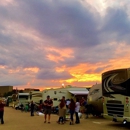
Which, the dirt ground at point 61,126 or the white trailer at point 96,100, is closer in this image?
the dirt ground at point 61,126

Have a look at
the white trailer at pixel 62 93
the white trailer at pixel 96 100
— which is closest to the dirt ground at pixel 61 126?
the white trailer at pixel 96 100

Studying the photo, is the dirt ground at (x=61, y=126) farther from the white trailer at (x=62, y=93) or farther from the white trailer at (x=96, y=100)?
the white trailer at (x=62, y=93)

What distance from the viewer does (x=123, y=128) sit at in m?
12.8

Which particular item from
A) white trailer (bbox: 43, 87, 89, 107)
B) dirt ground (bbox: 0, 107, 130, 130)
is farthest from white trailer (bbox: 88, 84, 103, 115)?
white trailer (bbox: 43, 87, 89, 107)

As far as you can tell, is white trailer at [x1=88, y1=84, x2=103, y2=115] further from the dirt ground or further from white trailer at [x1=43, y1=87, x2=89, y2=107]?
white trailer at [x1=43, y1=87, x2=89, y2=107]

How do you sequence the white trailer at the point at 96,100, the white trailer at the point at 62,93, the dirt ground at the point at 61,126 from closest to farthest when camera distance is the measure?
the dirt ground at the point at 61,126 → the white trailer at the point at 96,100 → the white trailer at the point at 62,93

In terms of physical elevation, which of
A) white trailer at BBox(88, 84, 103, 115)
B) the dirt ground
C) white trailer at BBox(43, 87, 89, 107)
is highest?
white trailer at BBox(43, 87, 89, 107)

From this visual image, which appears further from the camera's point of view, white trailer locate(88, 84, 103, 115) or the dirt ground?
white trailer locate(88, 84, 103, 115)

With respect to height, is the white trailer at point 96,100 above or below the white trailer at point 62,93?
below

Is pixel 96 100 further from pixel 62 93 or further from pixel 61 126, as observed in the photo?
pixel 62 93

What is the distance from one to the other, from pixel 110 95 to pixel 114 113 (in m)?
0.96

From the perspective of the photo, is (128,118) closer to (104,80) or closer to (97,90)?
(104,80)

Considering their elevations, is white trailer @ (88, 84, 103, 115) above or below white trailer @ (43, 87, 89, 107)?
below

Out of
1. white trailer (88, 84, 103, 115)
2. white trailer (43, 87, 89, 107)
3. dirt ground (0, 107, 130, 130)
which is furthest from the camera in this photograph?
white trailer (43, 87, 89, 107)
